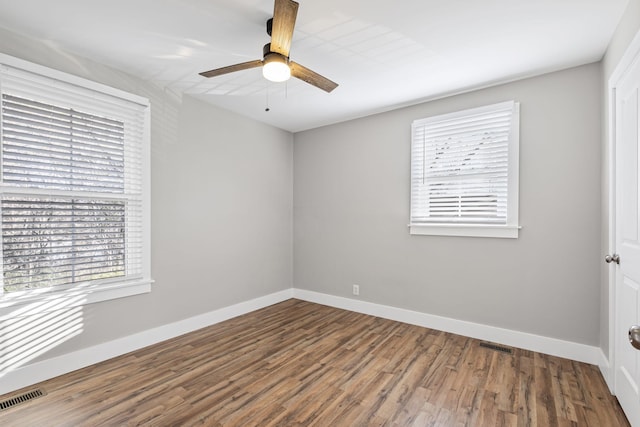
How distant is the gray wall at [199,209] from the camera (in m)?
2.78

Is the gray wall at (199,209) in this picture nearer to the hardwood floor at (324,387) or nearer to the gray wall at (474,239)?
the hardwood floor at (324,387)

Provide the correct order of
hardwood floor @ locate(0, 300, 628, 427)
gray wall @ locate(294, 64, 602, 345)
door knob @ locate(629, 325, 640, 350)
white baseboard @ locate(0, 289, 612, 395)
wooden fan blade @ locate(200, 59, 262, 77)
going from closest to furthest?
1. door knob @ locate(629, 325, 640, 350)
2. hardwood floor @ locate(0, 300, 628, 427)
3. wooden fan blade @ locate(200, 59, 262, 77)
4. white baseboard @ locate(0, 289, 612, 395)
5. gray wall @ locate(294, 64, 602, 345)

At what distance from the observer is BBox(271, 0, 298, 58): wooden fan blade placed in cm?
163

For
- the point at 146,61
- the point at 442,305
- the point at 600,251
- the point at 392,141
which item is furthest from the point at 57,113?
the point at 600,251

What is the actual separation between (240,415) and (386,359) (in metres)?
1.35

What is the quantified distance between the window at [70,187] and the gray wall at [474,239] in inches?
89.8

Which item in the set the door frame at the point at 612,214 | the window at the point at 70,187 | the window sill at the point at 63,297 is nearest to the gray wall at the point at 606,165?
the door frame at the point at 612,214

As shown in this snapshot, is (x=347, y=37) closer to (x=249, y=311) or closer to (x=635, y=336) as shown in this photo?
(x=635, y=336)

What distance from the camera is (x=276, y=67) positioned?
2025 mm

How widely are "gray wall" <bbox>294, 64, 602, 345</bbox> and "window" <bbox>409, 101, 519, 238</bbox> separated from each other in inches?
3.9

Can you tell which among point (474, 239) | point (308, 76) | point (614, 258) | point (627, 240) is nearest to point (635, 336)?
point (627, 240)

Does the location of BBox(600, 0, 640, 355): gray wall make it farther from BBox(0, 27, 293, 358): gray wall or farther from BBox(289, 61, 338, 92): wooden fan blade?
BBox(0, 27, 293, 358): gray wall

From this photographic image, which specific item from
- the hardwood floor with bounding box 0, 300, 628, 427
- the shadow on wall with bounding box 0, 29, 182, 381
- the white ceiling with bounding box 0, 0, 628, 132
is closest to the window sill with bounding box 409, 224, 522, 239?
the hardwood floor with bounding box 0, 300, 628, 427

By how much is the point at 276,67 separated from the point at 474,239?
255 centimetres
